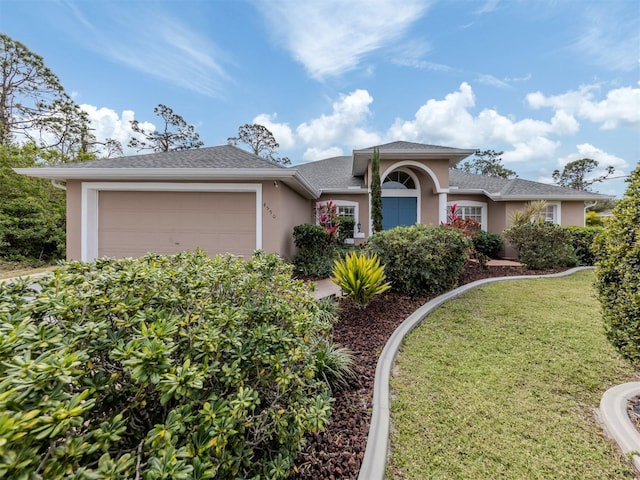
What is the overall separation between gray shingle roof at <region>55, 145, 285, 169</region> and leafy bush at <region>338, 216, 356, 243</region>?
14.4 ft

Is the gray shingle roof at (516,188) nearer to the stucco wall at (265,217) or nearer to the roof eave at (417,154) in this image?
A: the roof eave at (417,154)

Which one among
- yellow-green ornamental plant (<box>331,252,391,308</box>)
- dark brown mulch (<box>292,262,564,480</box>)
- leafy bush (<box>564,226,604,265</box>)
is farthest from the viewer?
leafy bush (<box>564,226,604,265</box>)

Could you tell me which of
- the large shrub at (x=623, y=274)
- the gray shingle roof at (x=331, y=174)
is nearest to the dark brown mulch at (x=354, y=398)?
the large shrub at (x=623, y=274)

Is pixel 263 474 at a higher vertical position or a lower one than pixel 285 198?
lower

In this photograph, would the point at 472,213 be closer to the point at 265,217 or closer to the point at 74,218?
the point at 265,217

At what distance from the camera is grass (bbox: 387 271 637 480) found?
220cm

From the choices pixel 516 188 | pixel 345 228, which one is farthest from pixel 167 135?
pixel 516 188

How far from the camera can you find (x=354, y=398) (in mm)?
2971

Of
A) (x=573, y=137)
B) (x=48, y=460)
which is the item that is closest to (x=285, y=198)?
(x=48, y=460)

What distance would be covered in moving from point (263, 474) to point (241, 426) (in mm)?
431

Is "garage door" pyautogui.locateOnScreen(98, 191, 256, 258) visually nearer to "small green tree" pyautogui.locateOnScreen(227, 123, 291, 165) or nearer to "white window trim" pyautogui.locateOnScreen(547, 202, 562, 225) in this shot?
"white window trim" pyautogui.locateOnScreen(547, 202, 562, 225)

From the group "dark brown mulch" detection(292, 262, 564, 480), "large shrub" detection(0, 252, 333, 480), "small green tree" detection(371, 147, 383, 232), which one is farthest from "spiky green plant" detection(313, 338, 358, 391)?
"small green tree" detection(371, 147, 383, 232)

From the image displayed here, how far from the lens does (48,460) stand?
96 cm

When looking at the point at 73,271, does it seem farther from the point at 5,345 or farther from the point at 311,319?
the point at 311,319
